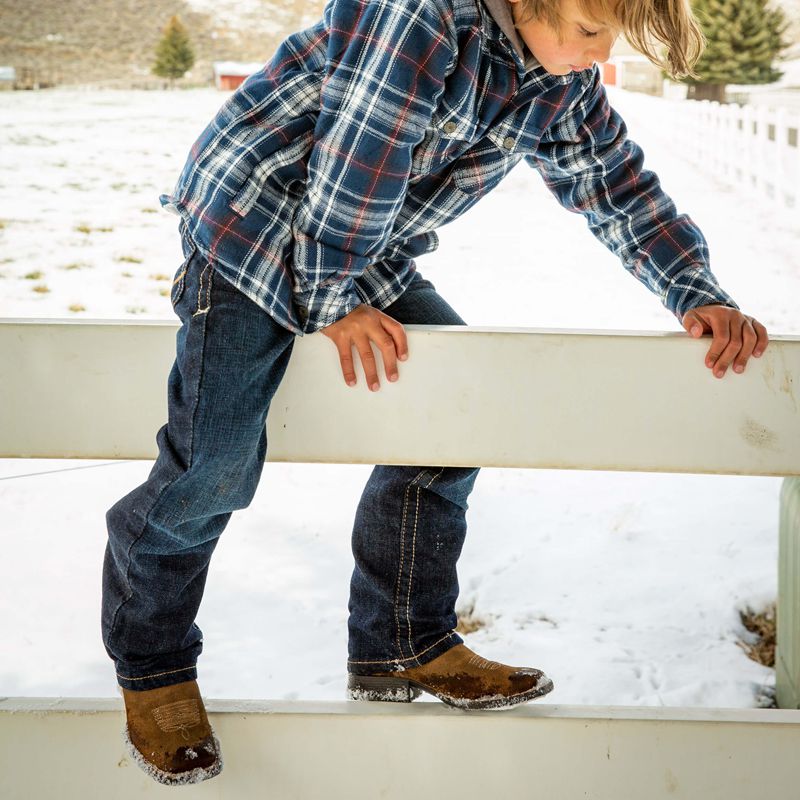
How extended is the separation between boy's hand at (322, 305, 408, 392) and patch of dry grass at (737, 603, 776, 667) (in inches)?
49.3

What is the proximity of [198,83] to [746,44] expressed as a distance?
32.8ft

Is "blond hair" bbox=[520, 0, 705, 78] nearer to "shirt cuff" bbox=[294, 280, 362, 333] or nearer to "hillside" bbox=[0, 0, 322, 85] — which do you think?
"shirt cuff" bbox=[294, 280, 362, 333]

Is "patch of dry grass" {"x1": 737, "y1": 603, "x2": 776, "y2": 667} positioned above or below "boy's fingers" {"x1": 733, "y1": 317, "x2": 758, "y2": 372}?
below

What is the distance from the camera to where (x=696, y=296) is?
98 centimetres

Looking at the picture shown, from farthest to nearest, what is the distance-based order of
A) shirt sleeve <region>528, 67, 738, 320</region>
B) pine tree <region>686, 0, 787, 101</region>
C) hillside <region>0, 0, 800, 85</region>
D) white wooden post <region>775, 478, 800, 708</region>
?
pine tree <region>686, 0, 787, 101</region> → hillside <region>0, 0, 800, 85</region> → white wooden post <region>775, 478, 800, 708</region> → shirt sleeve <region>528, 67, 738, 320</region>

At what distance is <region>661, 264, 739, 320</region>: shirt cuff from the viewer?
0.96 metres

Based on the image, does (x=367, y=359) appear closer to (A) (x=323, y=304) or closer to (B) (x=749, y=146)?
(A) (x=323, y=304)

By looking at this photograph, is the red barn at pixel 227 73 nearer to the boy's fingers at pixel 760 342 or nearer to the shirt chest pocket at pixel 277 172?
the shirt chest pocket at pixel 277 172

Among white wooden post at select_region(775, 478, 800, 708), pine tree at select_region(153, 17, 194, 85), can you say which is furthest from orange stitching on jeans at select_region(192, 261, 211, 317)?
pine tree at select_region(153, 17, 194, 85)

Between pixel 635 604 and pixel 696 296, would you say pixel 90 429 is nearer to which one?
pixel 696 296

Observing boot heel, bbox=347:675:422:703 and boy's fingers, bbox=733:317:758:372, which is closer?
boy's fingers, bbox=733:317:758:372

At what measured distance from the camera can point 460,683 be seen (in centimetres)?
97

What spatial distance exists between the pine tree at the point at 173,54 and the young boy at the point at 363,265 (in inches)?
373

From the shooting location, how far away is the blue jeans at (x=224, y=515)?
834 millimetres
